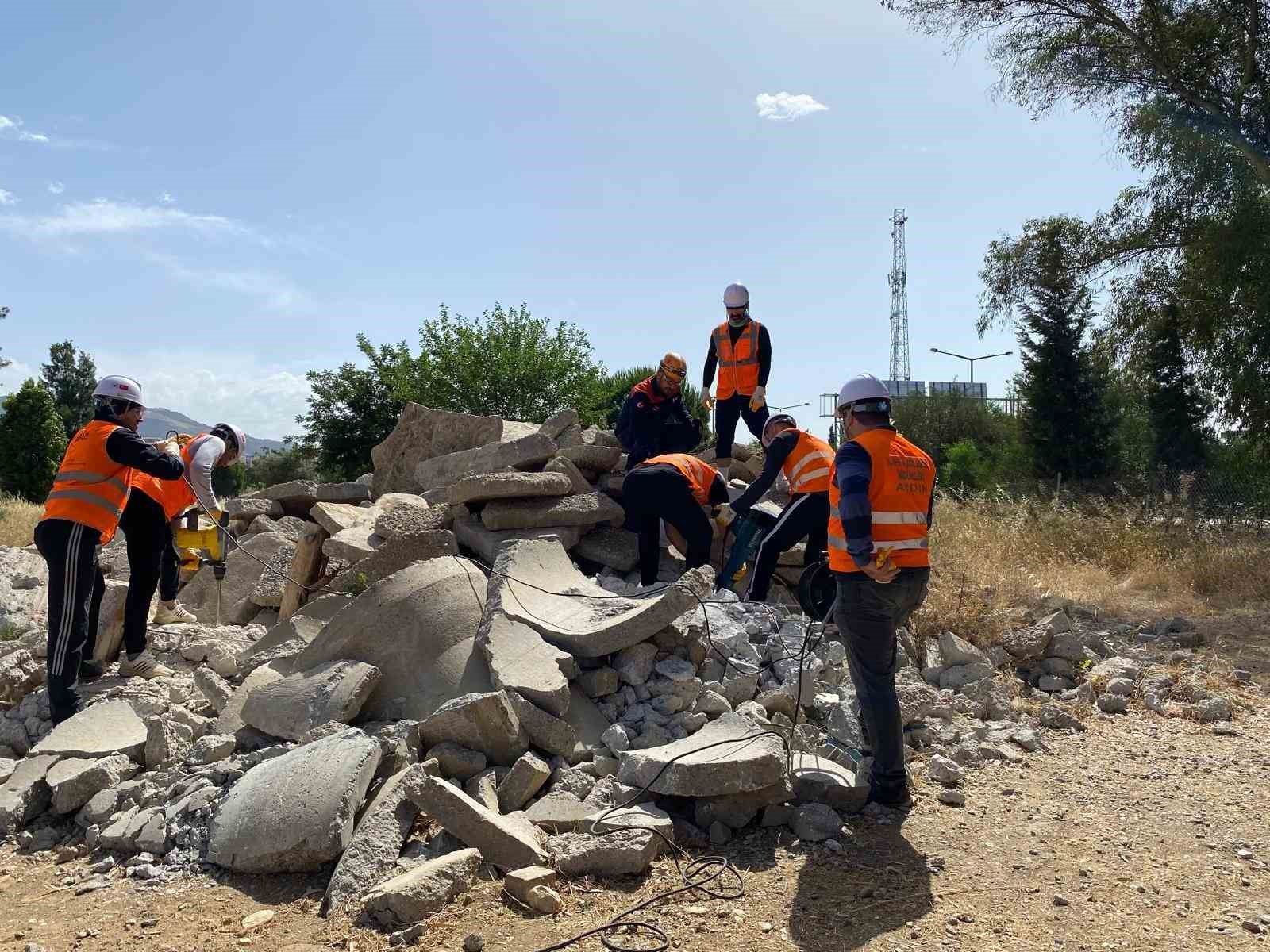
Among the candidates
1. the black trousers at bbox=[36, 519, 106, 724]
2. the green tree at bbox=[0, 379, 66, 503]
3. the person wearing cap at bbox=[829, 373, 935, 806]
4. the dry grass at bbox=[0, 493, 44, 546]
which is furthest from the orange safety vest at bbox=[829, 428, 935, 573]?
the green tree at bbox=[0, 379, 66, 503]

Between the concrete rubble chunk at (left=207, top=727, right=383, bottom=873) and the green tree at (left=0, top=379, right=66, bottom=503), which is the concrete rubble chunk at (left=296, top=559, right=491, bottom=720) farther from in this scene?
the green tree at (left=0, top=379, right=66, bottom=503)

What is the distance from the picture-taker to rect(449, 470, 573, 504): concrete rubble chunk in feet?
24.3

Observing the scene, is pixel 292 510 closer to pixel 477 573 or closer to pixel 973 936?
pixel 477 573

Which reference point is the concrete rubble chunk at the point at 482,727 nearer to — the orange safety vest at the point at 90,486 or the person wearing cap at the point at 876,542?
the person wearing cap at the point at 876,542

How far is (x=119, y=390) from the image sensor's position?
5.59 m

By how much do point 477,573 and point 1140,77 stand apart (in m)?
13.1

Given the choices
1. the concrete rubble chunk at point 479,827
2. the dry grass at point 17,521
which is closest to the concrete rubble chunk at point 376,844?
the concrete rubble chunk at point 479,827

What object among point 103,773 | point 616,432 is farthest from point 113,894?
point 616,432

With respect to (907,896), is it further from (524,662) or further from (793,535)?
(793,535)

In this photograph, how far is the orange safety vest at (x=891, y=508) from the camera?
13.5 ft

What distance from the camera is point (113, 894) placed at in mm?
3867

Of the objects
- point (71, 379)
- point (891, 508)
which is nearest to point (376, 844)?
point (891, 508)

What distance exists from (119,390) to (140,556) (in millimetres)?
1186

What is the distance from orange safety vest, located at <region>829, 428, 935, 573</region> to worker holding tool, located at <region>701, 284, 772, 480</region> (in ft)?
13.3
